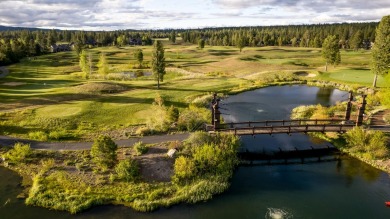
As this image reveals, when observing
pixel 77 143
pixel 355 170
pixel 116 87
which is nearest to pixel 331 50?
pixel 116 87

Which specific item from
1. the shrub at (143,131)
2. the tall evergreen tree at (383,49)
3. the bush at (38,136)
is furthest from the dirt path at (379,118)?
the bush at (38,136)

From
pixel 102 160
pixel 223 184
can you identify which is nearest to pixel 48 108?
pixel 102 160

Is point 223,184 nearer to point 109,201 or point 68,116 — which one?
point 109,201

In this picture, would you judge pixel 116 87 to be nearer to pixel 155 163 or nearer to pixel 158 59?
pixel 158 59

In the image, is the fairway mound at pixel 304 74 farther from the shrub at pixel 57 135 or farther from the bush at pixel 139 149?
the shrub at pixel 57 135

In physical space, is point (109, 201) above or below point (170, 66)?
below
